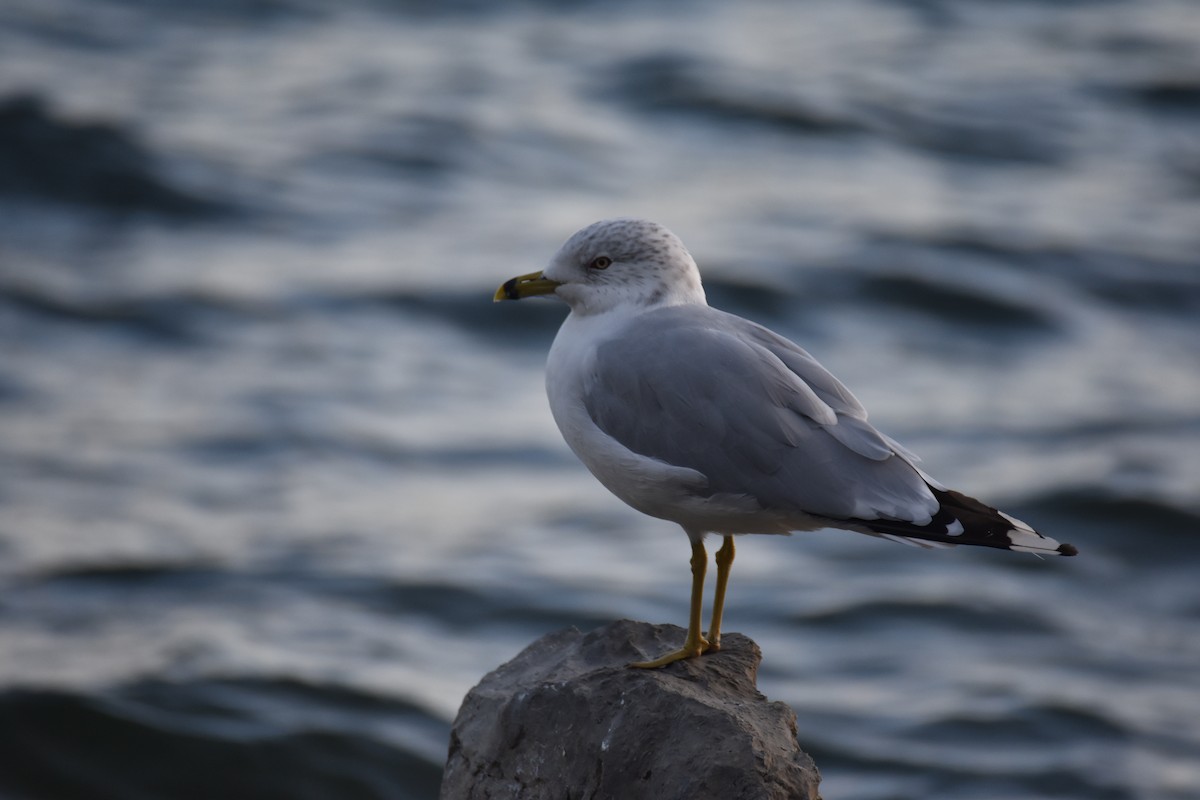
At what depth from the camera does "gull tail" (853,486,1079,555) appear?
194 inches

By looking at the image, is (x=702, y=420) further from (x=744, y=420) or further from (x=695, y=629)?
(x=695, y=629)

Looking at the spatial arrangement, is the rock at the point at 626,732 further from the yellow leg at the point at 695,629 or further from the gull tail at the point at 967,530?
the gull tail at the point at 967,530

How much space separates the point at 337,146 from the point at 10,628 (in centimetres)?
1159

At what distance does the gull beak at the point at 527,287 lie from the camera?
5887mm

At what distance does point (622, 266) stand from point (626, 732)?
64.2 inches

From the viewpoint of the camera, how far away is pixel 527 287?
5.92m

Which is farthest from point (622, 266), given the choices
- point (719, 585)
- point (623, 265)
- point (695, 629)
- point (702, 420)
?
point (695, 629)

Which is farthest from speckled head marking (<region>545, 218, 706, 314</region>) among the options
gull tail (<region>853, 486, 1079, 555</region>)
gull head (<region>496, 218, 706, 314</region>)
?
gull tail (<region>853, 486, 1079, 555</region>)

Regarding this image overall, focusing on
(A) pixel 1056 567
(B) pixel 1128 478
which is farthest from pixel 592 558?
(B) pixel 1128 478

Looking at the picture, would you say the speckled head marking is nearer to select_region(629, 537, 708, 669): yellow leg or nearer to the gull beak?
the gull beak

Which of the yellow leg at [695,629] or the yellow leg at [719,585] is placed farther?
the yellow leg at [719,585]

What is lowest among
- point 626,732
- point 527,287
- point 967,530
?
point 626,732

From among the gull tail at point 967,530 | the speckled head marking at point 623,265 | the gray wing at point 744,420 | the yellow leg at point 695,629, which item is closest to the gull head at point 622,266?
the speckled head marking at point 623,265

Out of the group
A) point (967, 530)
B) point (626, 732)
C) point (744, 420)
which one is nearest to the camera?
point (967, 530)
